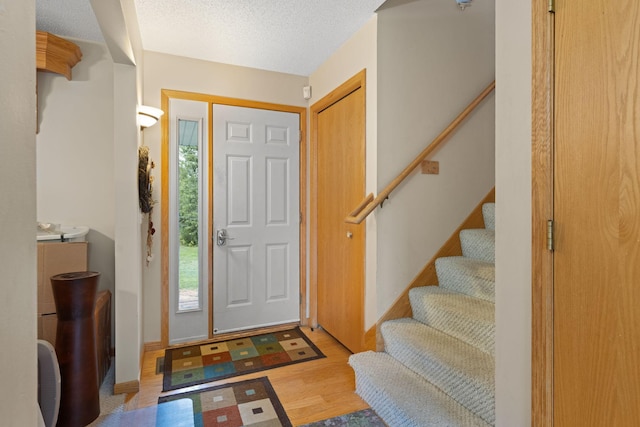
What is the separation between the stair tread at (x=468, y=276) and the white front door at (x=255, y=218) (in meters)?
1.39

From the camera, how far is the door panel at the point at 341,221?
238 cm

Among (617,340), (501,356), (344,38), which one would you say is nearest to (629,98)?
(617,340)

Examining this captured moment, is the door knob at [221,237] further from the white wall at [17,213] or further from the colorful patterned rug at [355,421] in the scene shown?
the white wall at [17,213]

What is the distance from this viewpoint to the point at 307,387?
6.77 ft

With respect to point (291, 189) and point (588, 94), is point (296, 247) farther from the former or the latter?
point (588, 94)

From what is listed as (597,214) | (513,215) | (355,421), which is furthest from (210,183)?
(597,214)

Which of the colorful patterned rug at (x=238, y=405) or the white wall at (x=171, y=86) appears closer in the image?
the colorful patterned rug at (x=238, y=405)

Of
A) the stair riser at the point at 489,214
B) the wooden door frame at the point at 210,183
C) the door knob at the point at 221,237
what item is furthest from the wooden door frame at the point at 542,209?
the door knob at the point at 221,237

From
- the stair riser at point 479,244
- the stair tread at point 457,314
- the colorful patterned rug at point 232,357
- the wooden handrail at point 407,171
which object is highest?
the wooden handrail at point 407,171

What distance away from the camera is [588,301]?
90cm

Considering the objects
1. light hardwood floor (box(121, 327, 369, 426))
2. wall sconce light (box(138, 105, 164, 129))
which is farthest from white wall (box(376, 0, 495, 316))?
wall sconce light (box(138, 105, 164, 129))

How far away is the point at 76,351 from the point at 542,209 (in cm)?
223

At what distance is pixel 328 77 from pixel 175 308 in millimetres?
2327

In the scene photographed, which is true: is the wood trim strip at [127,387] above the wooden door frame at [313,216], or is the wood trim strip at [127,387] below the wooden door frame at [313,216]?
below
